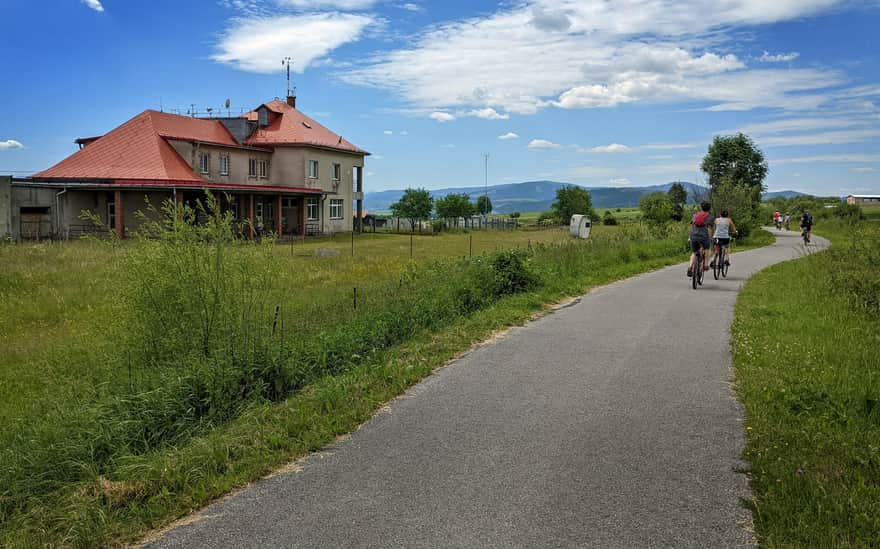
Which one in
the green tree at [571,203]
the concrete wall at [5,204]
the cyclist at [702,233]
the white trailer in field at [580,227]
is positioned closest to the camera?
the cyclist at [702,233]

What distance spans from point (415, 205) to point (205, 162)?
121 ft

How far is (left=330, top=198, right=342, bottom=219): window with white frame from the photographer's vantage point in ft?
197

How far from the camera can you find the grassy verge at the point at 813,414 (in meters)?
4.65

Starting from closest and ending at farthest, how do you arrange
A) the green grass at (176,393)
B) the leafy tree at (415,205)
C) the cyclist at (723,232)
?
the green grass at (176,393) → the cyclist at (723,232) → the leafy tree at (415,205)

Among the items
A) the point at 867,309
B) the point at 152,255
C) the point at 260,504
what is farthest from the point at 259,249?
the point at 867,309

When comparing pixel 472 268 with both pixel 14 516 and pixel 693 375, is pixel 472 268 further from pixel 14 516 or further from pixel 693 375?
pixel 14 516

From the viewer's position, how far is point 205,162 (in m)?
49.8

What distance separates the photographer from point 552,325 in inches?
469

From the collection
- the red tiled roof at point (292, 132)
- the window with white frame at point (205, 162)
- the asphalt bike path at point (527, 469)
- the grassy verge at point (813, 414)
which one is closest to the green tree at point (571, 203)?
the red tiled roof at point (292, 132)

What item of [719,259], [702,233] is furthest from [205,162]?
[702,233]

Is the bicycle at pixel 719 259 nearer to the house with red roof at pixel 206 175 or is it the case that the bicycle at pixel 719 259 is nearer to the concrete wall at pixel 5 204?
the house with red roof at pixel 206 175

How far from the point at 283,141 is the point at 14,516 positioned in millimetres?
52215

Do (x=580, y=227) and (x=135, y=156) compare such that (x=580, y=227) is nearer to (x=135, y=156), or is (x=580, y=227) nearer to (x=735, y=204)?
(x=735, y=204)

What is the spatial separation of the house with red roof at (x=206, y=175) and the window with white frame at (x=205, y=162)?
3.1 inches
